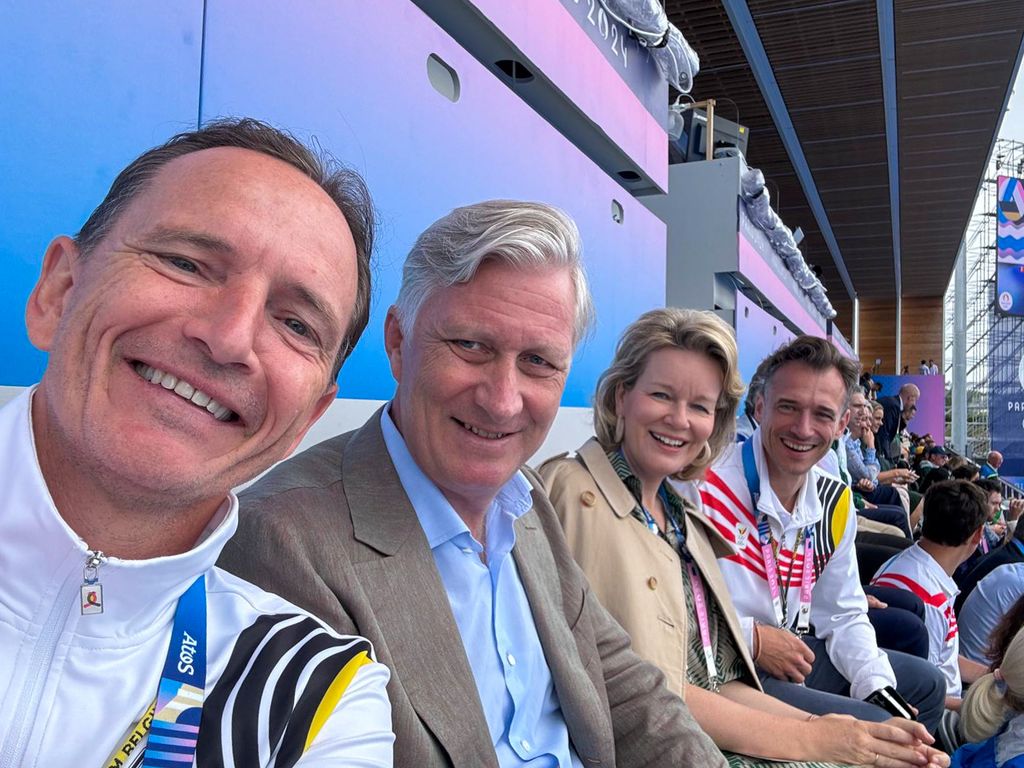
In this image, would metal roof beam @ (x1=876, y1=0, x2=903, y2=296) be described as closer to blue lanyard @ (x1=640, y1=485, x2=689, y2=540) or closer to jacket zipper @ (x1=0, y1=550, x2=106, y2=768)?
blue lanyard @ (x1=640, y1=485, x2=689, y2=540)

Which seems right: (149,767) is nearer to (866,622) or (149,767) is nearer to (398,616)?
(398,616)

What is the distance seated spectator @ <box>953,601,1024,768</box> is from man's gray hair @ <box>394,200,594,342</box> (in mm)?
1636

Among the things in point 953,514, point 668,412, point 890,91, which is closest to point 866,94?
point 890,91

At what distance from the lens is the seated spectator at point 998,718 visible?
1.85m

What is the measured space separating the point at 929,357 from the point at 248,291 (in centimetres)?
2725

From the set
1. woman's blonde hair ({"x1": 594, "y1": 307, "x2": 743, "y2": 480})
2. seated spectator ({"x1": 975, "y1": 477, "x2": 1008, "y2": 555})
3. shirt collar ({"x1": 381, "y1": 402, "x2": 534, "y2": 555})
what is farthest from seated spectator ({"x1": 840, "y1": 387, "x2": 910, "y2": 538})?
shirt collar ({"x1": 381, "y1": 402, "x2": 534, "y2": 555})

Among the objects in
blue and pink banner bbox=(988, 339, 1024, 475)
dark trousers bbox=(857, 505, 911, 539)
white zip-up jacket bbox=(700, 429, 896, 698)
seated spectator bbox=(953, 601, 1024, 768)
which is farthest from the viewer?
blue and pink banner bbox=(988, 339, 1024, 475)

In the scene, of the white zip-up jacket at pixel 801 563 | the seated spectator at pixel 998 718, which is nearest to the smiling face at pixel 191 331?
the white zip-up jacket at pixel 801 563

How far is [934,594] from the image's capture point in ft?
10.0

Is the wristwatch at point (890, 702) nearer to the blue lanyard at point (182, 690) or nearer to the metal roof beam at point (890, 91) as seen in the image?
the blue lanyard at point (182, 690)

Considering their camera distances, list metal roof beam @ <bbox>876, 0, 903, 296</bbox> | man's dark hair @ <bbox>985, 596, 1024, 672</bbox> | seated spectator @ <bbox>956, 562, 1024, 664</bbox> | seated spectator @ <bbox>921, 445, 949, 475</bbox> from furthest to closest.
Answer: seated spectator @ <bbox>921, 445, 949, 475</bbox>
metal roof beam @ <bbox>876, 0, 903, 296</bbox>
seated spectator @ <bbox>956, 562, 1024, 664</bbox>
man's dark hair @ <bbox>985, 596, 1024, 672</bbox>

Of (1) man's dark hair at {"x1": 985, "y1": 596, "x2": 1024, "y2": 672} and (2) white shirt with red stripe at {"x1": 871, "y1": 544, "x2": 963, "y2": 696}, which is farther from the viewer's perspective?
(2) white shirt with red stripe at {"x1": 871, "y1": 544, "x2": 963, "y2": 696}

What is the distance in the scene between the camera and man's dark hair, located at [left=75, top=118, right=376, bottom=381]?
2.70 feet

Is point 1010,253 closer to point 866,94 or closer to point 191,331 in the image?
point 866,94
